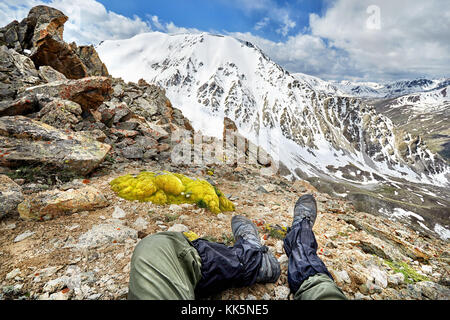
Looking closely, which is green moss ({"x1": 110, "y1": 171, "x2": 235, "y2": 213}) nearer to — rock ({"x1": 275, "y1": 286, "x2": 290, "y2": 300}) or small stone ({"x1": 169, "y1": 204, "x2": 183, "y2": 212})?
small stone ({"x1": 169, "y1": 204, "x2": 183, "y2": 212})

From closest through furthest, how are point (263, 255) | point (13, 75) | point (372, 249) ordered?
point (263, 255)
point (372, 249)
point (13, 75)

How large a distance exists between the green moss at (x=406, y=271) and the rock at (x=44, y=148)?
930cm

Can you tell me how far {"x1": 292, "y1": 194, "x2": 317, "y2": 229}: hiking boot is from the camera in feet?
16.4

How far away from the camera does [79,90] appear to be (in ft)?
31.5

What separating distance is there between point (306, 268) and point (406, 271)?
3.14 metres

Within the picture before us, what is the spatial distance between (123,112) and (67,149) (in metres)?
6.73

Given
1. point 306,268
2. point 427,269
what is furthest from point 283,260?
point 427,269

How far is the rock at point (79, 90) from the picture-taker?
30.1ft

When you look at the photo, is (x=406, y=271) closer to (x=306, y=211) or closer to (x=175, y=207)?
(x=306, y=211)

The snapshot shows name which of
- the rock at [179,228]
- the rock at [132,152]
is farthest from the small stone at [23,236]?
the rock at [132,152]

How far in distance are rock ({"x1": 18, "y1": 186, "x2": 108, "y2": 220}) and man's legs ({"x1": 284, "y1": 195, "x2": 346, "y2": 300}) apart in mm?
4873

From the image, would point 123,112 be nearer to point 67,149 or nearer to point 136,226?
point 67,149

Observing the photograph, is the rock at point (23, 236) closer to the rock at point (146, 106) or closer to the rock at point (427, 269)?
→ the rock at point (427, 269)
